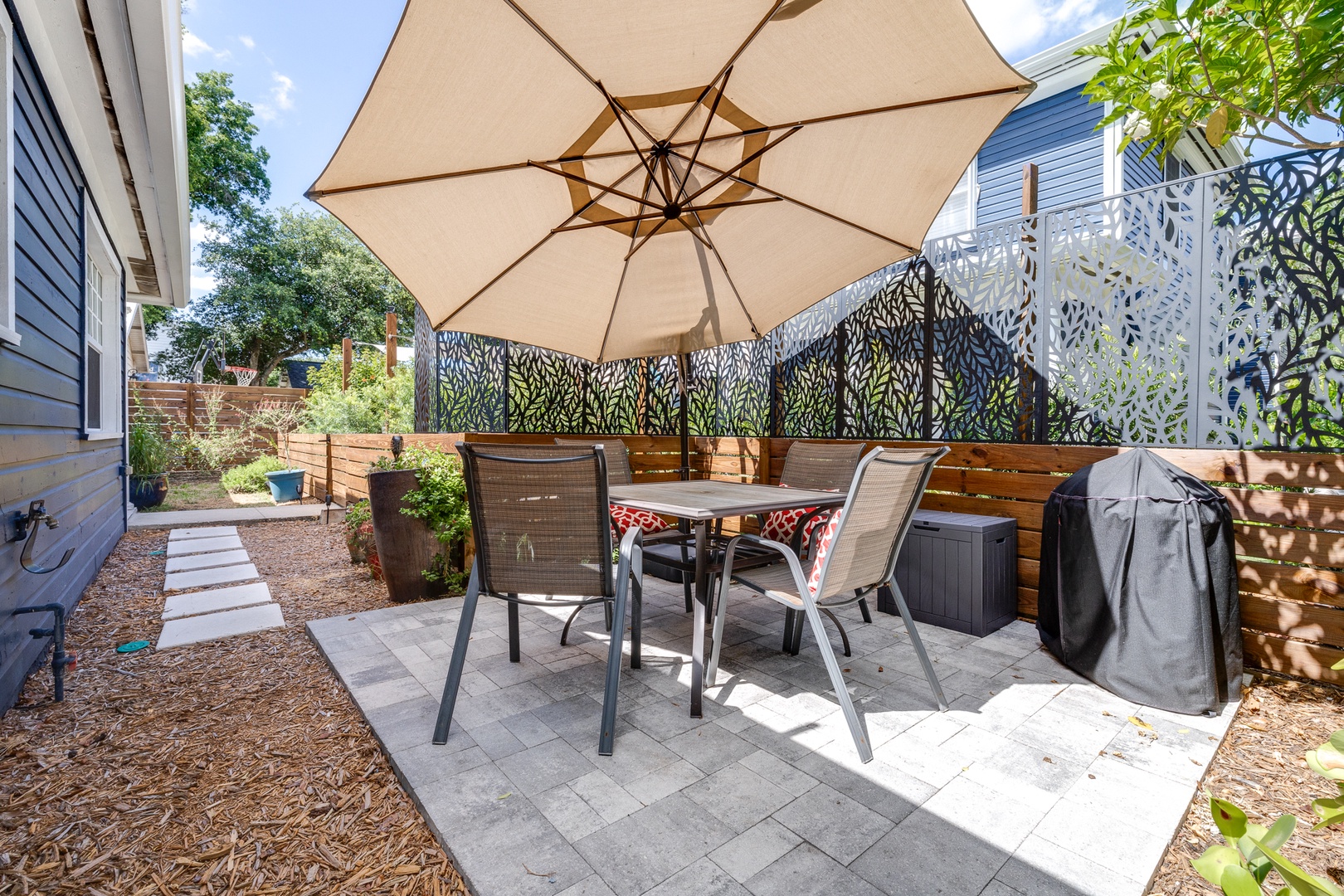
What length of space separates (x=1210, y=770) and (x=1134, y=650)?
0.53m

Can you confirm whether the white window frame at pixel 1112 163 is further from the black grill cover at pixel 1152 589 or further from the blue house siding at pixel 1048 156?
the black grill cover at pixel 1152 589

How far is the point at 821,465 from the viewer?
3.66 metres

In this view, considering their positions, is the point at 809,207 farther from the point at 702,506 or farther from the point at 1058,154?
the point at 1058,154

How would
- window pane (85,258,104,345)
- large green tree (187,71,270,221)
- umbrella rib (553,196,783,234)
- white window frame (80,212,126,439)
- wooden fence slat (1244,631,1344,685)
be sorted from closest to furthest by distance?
wooden fence slat (1244,631,1344,685) < umbrella rib (553,196,783,234) < window pane (85,258,104,345) < white window frame (80,212,126,439) < large green tree (187,71,270,221)

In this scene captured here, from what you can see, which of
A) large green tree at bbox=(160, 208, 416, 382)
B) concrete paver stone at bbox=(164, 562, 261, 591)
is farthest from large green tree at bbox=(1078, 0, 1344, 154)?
large green tree at bbox=(160, 208, 416, 382)

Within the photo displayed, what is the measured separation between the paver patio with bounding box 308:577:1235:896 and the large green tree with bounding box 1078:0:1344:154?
8.34ft

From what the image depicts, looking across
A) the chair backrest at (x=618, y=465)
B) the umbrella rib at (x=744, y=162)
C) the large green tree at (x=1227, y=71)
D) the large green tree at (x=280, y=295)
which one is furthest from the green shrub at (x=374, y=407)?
the large green tree at (x=280, y=295)

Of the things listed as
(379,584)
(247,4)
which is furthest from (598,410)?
(247,4)

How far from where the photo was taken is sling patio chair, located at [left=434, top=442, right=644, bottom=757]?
6.64ft

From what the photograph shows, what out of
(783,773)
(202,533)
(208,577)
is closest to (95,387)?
(202,533)

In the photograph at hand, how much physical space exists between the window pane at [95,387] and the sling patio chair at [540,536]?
4.69 m

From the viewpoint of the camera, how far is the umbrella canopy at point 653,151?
6.81 ft

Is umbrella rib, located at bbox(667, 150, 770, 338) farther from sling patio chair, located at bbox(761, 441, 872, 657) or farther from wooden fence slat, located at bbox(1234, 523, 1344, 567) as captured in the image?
wooden fence slat, located at bbox(1234, 523, 1344, 567)

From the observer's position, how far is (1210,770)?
191cm
